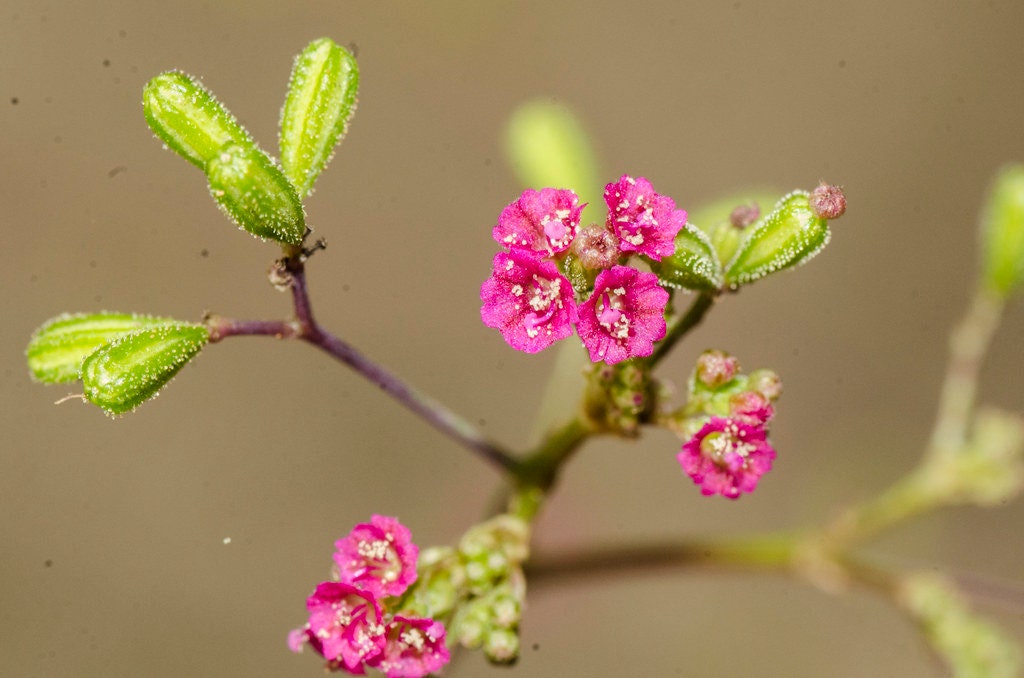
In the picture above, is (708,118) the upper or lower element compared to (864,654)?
upper

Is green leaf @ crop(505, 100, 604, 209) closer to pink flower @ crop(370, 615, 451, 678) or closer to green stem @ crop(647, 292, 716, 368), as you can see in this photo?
green stem @ crop(647, 292, 716, 368)

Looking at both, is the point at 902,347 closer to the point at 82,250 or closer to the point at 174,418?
the point at 174,418

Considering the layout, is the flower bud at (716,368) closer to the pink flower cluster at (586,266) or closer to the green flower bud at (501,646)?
the pink flower cluster at (586,266)

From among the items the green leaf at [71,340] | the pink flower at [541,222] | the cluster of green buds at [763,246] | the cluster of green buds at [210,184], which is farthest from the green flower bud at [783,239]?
the green leaf at [71,340]

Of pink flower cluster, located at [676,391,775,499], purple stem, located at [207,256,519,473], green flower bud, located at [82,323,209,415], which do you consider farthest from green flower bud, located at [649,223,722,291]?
green flower bud, located at [82,323,209,415]

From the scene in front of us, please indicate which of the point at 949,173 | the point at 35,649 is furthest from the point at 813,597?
the point at 35,649

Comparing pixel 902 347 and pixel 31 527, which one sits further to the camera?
pixel 902 347
